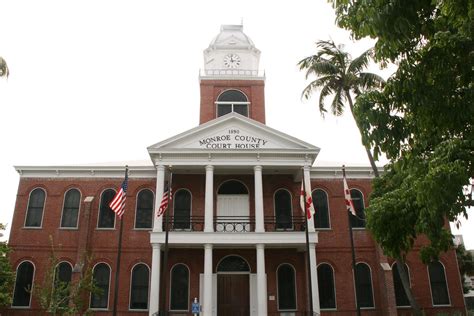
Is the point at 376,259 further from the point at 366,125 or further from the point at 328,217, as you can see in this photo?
the point at 366,125

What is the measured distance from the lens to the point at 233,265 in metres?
23.3

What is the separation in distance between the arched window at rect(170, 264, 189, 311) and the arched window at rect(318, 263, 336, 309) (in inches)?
276

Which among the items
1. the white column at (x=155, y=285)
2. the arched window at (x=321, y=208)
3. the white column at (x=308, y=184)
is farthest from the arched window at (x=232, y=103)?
the white column at (x=155, y=285)

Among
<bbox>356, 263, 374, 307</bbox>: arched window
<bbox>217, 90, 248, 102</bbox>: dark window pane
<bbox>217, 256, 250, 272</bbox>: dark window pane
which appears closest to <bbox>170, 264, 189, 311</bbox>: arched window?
<bbox>217, 256, 250, 272</bbox>: dark window pane

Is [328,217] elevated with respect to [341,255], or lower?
elevated

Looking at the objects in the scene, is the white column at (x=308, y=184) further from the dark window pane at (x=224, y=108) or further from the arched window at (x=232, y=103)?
the dark window pane at (x=224, y=108)

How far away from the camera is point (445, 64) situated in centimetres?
686

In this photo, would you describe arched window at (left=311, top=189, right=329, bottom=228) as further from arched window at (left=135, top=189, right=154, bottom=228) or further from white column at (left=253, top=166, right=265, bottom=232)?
arched window at (left=135, top=189, right=154, bottom=228)

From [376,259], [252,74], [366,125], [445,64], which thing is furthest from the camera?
[252,74]

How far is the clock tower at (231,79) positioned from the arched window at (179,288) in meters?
9.74

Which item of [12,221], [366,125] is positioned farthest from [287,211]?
[366,125]

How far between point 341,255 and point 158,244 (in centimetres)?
984

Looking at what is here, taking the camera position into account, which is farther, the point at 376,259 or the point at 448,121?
the point at 376,259

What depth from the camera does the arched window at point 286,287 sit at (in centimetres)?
2270
